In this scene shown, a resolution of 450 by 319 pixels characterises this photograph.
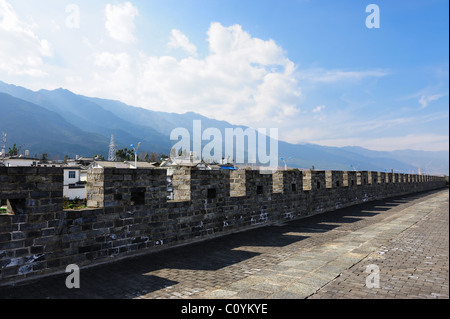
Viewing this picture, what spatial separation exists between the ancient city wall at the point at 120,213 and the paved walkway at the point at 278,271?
349 mm

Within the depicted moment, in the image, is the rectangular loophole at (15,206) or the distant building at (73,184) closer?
the rectangular loophole at (15,206)

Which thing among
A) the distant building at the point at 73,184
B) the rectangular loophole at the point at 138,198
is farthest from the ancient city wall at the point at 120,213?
the distant building at the point at 73,184

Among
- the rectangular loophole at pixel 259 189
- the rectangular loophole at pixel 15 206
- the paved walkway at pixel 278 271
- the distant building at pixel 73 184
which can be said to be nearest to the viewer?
the paved walkway at pixel 278 271

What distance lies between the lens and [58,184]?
487 centimetres

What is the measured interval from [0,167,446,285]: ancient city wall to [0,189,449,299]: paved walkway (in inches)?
13.7

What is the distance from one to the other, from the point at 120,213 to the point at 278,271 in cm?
336

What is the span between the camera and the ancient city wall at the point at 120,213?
172 inches

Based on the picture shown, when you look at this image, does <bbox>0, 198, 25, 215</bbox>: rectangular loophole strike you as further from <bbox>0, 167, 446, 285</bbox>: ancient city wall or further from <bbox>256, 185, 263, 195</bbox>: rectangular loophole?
<bbox>256, 185, 263, 195</bbox>: rectangular loophole

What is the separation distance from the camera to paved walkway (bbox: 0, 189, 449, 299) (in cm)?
377

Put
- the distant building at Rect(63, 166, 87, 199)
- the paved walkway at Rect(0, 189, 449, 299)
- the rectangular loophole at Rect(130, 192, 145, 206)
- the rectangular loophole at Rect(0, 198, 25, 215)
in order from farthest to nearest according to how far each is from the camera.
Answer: the distant building at Rect(63, 166, 87, 199) < the rectangular loophole at Rect(130, 192, 145, 206) < the rectangular loophole at Rect(0, 198, 25, 215) < the paved walkway at Rect(0, 189, 449, 299)

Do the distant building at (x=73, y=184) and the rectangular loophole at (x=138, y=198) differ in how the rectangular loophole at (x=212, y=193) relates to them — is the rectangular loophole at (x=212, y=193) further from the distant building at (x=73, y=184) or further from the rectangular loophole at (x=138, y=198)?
the distant building at (x=73, y=184)

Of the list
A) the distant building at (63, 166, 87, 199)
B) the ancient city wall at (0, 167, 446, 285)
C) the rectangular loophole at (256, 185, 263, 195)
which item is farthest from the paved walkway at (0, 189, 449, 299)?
the distant building at (63, 166, 87, 199)

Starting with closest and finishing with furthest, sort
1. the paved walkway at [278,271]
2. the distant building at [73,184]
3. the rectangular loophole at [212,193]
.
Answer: the paved walkway at [278,271]
the rectangular loophole at [212,193]
the distant building at [73,184]
